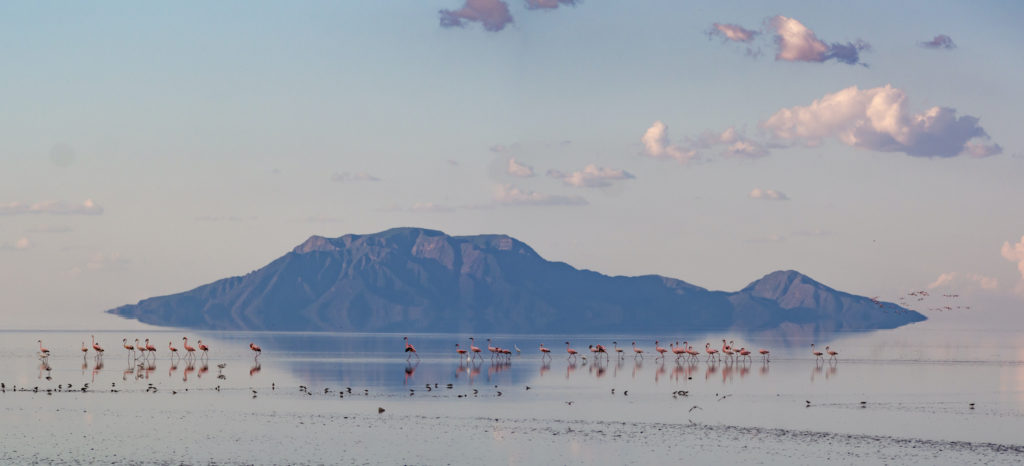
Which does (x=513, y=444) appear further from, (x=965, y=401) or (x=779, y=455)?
(x=965, y=401)

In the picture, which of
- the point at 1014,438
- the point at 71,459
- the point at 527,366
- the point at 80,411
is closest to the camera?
the point at 71,459

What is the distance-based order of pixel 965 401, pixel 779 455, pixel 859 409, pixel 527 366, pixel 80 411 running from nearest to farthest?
pixel 779 455 → pixel 80 411 → pixel 859 409 → pixel 965 401 → pixel 527 366

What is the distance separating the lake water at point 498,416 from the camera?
50594 millimetres

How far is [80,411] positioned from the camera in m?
63.1

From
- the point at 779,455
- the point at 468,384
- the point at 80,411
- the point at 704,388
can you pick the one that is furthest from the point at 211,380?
the point at 779,455

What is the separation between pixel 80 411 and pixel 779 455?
37.1 metres

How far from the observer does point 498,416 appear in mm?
65000

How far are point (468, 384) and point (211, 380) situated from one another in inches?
780

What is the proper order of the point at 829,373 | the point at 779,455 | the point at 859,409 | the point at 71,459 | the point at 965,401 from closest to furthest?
the point at 71,459 < the point at 779,455 < the point at 859,409 < the point at 965,401 < the point at 829,373

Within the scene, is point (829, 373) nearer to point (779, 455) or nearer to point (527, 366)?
point (527, 366)

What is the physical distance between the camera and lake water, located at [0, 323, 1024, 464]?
50.6 metres

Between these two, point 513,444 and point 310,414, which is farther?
point 310,414

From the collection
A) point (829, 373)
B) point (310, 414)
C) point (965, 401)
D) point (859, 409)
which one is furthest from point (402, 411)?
point (829, 373)

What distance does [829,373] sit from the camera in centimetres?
11025
